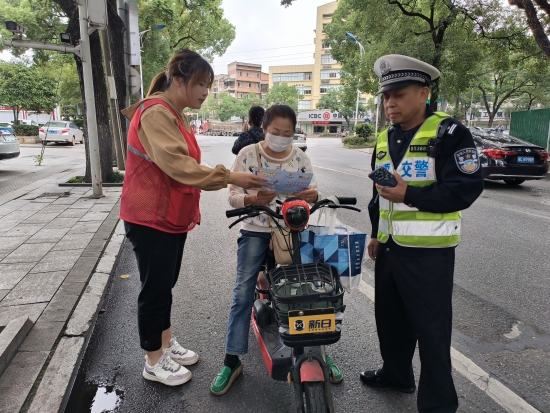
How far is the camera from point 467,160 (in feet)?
6.03

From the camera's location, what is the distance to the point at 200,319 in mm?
3398

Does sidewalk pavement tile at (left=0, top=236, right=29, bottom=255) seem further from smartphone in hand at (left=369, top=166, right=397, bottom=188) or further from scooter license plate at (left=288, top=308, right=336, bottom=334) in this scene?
smartphone in hand at (left=369, top=166, right=397, bottom=188)

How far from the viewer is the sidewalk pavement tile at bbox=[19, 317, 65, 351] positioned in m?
2.78

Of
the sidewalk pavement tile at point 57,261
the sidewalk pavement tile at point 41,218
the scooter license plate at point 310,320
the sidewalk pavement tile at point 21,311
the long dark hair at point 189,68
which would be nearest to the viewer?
the scooter license plate at point 310,320

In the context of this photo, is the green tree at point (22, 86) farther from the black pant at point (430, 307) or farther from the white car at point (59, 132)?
the black pant at point (430, 307)

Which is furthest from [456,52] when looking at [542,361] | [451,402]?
[451,402]

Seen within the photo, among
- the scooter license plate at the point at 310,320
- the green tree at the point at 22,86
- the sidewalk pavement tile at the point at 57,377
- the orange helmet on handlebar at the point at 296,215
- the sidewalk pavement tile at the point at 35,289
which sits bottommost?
the sidewalk pavement tile at the point at 57,377

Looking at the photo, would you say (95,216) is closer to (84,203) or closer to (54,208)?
(54,208)

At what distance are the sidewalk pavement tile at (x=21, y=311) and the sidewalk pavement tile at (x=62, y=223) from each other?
113 inches

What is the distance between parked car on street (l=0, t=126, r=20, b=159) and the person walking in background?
963 cm

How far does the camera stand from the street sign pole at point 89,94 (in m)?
7.63

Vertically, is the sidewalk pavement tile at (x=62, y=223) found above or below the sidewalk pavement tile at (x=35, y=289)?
above

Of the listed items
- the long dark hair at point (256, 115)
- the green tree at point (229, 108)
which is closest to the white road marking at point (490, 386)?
the long dark hair at point (256, 115)

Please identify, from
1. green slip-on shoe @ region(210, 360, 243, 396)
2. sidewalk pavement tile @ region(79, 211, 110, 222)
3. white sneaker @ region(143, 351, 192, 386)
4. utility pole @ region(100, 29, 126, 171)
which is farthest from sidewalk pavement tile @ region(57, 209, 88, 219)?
green slip-on shoe @ region(210, 360, 243, 396)
